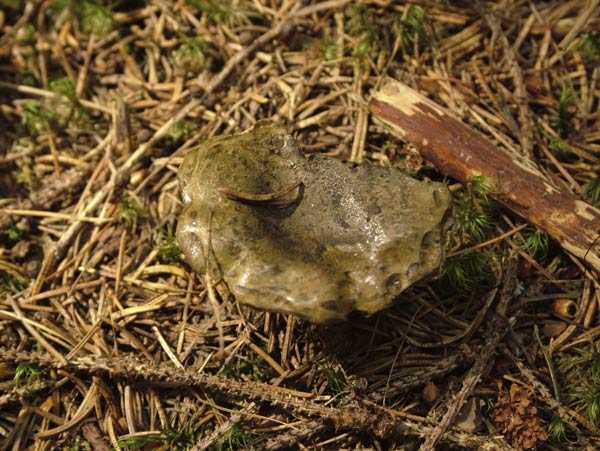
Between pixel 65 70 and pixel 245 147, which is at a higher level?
pixel 245 147

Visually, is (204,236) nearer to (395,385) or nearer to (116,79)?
(395,385)

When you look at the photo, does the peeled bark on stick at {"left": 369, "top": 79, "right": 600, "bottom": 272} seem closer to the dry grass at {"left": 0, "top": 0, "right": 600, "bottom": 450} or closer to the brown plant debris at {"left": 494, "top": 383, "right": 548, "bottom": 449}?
the dry grass at {"left": 0, "top": 0, "right": 600, "bottom": 450}

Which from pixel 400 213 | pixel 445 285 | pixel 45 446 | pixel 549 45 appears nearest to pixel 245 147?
pixel 400 213

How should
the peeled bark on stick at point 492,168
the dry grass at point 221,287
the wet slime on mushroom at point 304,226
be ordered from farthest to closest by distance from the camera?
the peeled bark on stick at point 492,168 → the dry grass at point 221,287 → the wet slime on mushroom at point 304,226

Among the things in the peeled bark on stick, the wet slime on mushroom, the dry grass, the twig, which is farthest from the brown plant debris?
the wet slime on mushroom

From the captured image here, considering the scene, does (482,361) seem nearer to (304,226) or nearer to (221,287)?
(304,226)

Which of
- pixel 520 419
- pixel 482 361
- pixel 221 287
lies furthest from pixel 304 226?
pixel 520 419

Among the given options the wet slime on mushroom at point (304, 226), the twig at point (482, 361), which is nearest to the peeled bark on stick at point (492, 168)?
the twig at point (482, 361)

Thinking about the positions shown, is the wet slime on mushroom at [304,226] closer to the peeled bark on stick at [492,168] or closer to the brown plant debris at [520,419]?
the peeled bark on stick at [492,168]

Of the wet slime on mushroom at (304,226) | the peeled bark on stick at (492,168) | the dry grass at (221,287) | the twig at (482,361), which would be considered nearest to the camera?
the wet slime on mushroom at (304,226)
